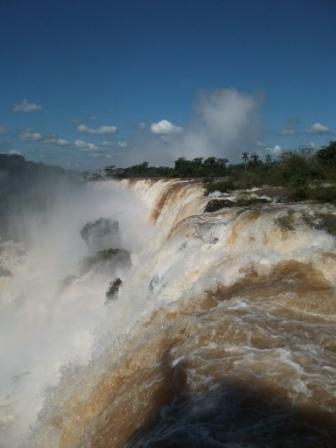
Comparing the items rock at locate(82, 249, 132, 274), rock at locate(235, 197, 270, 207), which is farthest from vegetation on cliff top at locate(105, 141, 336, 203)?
rock at locate(82, 249, 132, 274)

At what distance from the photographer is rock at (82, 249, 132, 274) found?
1905 cm

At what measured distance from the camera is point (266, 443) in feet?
15.4

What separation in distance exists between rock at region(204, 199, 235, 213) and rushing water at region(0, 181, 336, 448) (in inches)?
81.4

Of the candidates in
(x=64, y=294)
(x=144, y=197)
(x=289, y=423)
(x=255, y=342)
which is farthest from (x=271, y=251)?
(x=144, y=197)

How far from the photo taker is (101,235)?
87.3ft

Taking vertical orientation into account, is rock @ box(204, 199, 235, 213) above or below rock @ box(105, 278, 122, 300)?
above

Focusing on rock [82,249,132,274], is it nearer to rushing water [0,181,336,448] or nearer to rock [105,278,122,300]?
rock [105,278,122,300]

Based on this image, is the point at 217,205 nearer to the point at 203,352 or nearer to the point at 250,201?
the point at 250,201

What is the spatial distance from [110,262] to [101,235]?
7.49 meters

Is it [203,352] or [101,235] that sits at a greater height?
[203,352]

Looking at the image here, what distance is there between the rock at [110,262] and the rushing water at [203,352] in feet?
9.96

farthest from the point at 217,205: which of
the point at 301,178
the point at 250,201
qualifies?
the point at 301,178

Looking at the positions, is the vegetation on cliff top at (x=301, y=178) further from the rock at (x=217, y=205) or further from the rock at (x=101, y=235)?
the rock at (x=101, y=235)

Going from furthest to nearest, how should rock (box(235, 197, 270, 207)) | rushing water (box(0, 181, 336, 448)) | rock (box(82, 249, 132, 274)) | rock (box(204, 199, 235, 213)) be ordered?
rock (box(82, 249, 132, 274)), rock (box(204, 199, 235, 213)), rock (box(235, 197, 270, 207)), rushing water (box(0, 181, 336, 448))
